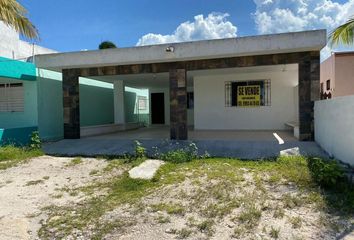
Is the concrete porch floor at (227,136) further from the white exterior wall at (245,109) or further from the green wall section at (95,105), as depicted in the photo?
the green wall section at (95,105)

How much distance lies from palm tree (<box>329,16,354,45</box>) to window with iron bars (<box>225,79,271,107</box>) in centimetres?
634

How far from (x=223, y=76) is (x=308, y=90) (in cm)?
579

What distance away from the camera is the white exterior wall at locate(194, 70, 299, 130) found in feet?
49.5

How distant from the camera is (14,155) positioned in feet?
31.3

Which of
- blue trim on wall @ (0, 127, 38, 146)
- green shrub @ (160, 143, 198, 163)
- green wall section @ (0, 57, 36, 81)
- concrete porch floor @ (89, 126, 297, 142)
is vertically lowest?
green shrub @ (160, 143, 198, 163)

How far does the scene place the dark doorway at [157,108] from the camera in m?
22.3

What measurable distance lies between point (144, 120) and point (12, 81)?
10.3 metres

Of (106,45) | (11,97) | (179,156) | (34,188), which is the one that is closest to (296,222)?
(179,156)

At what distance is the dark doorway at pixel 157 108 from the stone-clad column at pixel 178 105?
10.7 m

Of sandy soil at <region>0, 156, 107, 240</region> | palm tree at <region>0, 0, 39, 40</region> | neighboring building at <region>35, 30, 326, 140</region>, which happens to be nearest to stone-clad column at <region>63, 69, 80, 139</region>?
neighboring building at <region>35, 30, 326, 140</region>

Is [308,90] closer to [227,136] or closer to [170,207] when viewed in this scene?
[227,136]

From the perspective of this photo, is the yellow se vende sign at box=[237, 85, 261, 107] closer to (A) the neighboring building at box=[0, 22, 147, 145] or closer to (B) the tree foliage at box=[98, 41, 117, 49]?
(B) the tree foliage at box=[98, 41, 117, 49]

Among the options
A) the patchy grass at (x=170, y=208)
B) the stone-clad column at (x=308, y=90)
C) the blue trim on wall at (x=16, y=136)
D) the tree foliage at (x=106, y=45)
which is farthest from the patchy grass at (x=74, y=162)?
the tree foliage at (x=106, y=45)

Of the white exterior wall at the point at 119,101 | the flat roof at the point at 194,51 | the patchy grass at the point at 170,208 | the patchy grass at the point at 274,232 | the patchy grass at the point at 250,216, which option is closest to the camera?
the patchy grass at the point at 274,232
